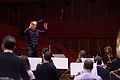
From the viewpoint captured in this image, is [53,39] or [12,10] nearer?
[53,39]

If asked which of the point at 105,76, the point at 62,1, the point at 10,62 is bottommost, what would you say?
the point at 105,76

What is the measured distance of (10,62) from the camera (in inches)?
184

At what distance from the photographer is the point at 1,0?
1680cm

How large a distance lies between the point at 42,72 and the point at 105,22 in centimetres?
848

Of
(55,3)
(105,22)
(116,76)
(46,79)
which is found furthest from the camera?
(55,3)

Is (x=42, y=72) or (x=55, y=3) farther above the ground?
(x=55, y=3)

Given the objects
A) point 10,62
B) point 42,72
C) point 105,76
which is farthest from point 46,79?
point 10,62

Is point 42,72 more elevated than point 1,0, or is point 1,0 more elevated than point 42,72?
point 1,0

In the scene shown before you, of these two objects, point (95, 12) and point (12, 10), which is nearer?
point (95, 12)

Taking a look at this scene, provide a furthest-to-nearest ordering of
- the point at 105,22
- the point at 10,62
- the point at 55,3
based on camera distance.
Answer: the point at 55,3
the point at 105,22
the point at 10,62

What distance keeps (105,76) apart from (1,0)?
1013 cm

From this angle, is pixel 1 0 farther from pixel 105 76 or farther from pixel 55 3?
pixel 105 76

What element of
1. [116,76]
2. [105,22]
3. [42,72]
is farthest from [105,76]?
[105,22]

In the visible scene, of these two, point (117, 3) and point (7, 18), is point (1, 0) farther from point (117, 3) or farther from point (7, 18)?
point (117, 3)
